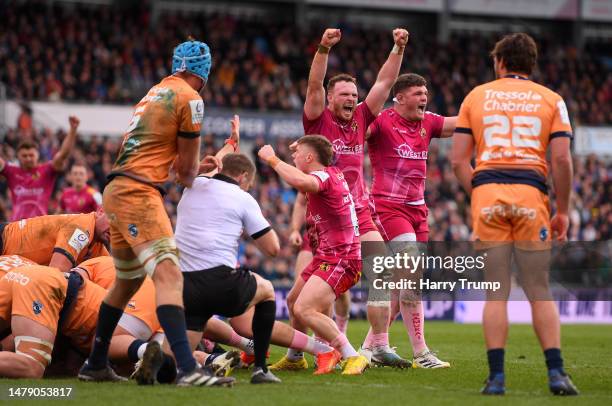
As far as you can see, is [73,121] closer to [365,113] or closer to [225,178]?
[365,113]

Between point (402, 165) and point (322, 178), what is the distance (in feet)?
5.72

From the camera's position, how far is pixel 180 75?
25.6ft

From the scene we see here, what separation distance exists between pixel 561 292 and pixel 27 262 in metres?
16.6

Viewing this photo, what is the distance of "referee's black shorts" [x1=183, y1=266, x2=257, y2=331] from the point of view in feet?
24.9

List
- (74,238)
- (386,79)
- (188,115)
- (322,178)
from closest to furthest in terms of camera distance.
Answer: (188,115) → (322,178) → (74,238) → (386,79)

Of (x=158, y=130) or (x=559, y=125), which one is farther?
(x=158, y=130)

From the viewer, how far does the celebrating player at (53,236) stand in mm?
9664

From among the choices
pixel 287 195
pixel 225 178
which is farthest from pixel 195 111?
pixel 287 195

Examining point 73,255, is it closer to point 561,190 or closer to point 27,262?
point 27,262

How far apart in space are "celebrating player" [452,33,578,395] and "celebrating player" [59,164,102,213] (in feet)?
28.4

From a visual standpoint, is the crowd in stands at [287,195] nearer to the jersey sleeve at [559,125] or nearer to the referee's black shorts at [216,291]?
the referee's black shorts at [216,291]

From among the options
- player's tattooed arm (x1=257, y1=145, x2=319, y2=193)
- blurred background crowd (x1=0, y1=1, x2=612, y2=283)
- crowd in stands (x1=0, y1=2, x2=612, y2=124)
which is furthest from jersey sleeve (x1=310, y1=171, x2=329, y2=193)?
crowd in stands (x1=0, y1=2, x2=612, y2=124)

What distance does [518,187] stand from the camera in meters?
7.05

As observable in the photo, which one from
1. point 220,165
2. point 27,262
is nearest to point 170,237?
point 220,165
